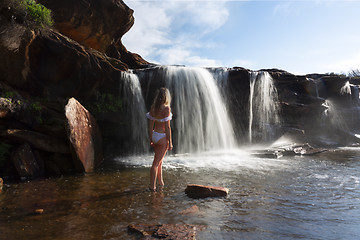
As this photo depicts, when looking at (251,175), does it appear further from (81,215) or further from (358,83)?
(358,83)

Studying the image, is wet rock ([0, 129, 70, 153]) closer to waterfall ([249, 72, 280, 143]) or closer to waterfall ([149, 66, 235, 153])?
waterfall ([149, 66, 235, 153])

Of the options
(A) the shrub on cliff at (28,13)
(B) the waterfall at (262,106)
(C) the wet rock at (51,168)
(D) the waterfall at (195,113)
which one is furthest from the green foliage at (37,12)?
(B) the waterfall at (262,106)

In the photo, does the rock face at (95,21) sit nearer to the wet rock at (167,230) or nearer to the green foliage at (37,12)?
the green foliage at (37,12)

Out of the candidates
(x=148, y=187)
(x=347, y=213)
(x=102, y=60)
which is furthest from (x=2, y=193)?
(x=102, y=60)

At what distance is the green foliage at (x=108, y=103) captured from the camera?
35.9ft

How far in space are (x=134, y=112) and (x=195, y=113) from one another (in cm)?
327

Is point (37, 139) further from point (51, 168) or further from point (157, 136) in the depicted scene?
point (157, 136)

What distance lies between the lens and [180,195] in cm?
495

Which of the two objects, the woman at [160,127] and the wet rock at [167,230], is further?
the woman at [160,127]

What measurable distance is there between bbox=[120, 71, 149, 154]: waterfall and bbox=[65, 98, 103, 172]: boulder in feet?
8.91

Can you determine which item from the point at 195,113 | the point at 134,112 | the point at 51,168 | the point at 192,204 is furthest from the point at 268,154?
A: the point at 51,168

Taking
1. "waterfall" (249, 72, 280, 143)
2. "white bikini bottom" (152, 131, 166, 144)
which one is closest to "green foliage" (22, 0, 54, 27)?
"white bikini bottom" (152, 131, 166, 144)

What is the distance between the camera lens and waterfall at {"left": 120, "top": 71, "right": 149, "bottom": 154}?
11.7m

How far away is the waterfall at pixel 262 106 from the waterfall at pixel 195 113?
2.33m
